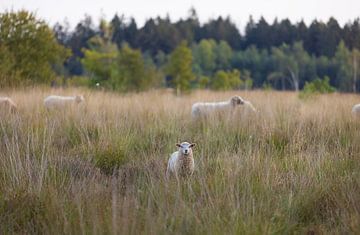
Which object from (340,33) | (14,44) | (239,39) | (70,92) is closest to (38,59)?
(14,44)

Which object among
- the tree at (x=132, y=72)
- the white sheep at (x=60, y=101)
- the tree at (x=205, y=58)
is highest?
the tree at (x=205, y=58)

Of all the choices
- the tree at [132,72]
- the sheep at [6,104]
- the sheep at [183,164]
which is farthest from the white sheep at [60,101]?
the tree at [132,72]

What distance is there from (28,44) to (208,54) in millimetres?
24754

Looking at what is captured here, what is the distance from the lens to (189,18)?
5503 centimetres

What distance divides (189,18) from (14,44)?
41714 mm

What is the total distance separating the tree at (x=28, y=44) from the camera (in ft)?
47.5

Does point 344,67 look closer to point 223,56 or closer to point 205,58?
point 205,58

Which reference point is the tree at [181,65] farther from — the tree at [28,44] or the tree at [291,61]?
the tree at [291,61]

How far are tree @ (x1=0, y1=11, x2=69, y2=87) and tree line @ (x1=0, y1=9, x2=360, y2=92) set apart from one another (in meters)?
0.18

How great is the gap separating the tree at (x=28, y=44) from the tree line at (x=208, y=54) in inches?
7.1

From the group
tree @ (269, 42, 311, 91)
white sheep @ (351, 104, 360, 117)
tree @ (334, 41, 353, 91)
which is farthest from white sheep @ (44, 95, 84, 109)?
tree @ (269, 42, 311, 91)

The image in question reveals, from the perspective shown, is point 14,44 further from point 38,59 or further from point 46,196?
point 46,196

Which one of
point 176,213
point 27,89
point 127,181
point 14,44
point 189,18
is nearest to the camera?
point 176,213

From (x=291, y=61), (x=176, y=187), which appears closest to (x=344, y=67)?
(x=291, y=61)
